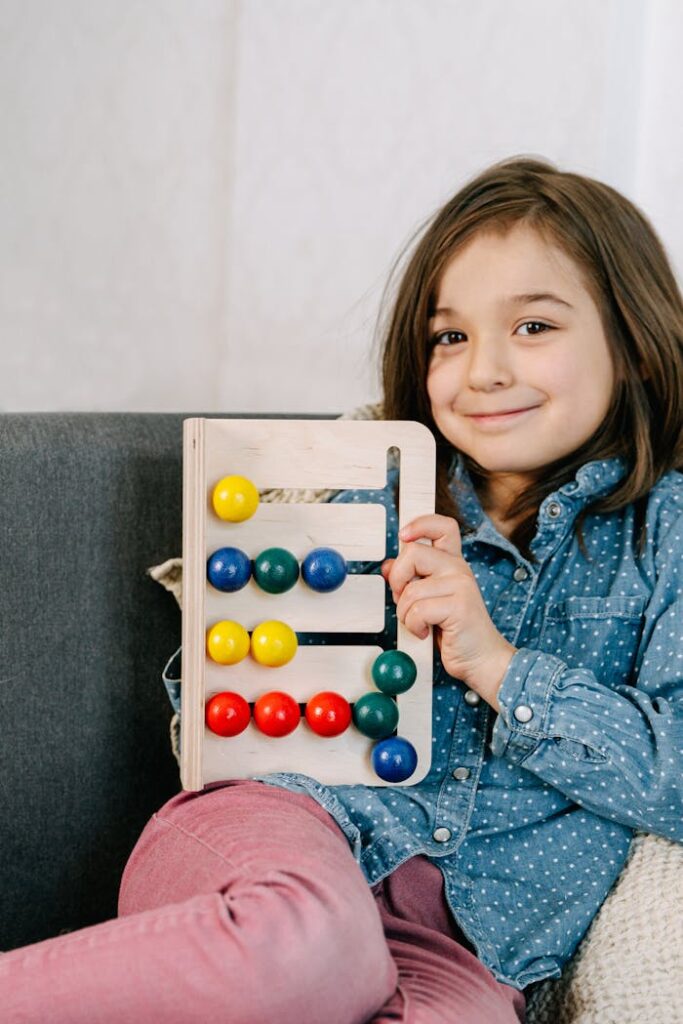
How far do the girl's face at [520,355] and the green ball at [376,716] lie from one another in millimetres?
260

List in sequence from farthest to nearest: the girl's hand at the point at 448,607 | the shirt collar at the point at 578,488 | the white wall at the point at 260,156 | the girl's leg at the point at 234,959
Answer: the white wall at the point at 260,156 < the shirt collar at the point at 578,488 < the girl's hand at the point at 448,607 < the girl's leg at the point at 234,959

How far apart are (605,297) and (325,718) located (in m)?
0.47

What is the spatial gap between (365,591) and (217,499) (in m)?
0.15

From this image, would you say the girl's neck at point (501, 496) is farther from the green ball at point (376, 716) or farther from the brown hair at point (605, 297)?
the green ball at point (376, 716)

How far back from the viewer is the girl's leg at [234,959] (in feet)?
2.33

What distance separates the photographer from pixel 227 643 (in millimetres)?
934

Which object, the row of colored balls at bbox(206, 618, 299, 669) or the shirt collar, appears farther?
the shirt collar

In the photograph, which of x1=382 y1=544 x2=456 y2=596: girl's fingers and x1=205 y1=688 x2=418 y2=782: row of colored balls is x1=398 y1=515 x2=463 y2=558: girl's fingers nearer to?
x1=382 y1=544 x2=456 y2=596: girl's fingers

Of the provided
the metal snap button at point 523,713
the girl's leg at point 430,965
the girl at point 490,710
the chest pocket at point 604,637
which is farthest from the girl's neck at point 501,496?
the girl's leg at point 430,965

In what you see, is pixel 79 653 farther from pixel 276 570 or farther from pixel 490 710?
pixel 490 710

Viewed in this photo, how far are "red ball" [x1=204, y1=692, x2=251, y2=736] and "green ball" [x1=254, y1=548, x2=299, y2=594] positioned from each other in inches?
3.7

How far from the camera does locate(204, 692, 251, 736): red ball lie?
36.8 inches

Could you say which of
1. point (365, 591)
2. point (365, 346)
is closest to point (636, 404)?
point (365, 591)

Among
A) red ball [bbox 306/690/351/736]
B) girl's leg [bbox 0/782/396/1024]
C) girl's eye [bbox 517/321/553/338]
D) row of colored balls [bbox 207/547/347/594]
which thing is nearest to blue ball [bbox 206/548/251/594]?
row of colored balls [bbox 207/547/347/594]
